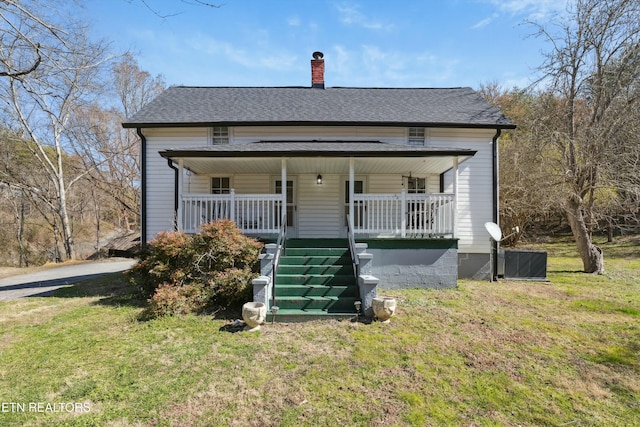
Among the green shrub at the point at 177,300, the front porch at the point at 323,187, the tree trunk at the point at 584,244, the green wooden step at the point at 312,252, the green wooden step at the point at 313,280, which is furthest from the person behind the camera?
the tree trunk at the point at 584,244

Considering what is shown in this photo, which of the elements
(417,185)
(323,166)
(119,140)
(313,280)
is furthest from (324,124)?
(119,140)

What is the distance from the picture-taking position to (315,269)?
21.6 feet

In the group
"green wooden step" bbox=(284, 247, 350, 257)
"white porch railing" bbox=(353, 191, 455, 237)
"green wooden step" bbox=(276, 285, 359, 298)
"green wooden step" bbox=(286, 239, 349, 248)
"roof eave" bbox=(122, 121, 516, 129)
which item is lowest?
"green wooden step" bbox=(276, 285, 359, 298)

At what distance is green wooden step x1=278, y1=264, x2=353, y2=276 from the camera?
6.52m

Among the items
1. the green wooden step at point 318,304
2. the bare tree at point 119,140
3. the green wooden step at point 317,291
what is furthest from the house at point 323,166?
the bare tree at point 119,140

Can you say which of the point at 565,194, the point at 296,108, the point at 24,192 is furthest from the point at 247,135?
the point at 24,192

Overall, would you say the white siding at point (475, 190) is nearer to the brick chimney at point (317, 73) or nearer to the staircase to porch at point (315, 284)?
the staircase to porch at point (315, 284)

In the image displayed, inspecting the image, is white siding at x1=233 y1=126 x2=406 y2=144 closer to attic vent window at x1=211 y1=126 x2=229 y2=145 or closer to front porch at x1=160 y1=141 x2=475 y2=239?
attic vent window at x1=211 y1=126 x2=229 y2=145

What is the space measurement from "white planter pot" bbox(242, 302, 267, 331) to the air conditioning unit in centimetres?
763

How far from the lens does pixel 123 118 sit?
21.9m

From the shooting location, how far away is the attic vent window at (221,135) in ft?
32.7

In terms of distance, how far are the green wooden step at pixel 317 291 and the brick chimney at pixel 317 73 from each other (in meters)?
9.51

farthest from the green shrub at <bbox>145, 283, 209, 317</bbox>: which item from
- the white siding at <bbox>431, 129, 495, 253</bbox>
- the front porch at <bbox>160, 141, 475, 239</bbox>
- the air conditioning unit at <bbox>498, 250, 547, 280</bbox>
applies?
the air conditioning unit at <bbox>498, 250, 547, 280</bbox>

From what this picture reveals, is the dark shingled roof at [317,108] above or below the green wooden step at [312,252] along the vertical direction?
above
